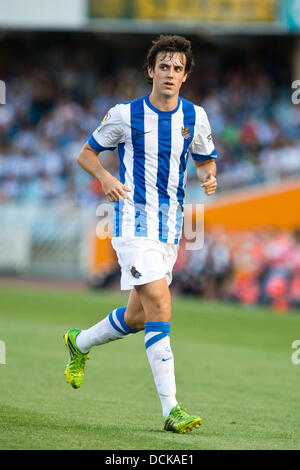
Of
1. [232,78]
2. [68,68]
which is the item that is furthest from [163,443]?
[68,68]

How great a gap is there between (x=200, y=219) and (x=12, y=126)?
8.73 metres

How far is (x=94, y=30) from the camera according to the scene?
25906 millimetres

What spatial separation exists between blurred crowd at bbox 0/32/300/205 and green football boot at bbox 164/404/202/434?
1567 centimetres

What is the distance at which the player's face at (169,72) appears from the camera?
19.4 ft

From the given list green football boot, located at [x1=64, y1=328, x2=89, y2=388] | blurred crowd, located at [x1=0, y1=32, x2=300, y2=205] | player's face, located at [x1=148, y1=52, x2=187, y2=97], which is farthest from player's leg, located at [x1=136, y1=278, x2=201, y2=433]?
blurred crowd, located at [x1=0, y1=32, x2=300, y2=205]

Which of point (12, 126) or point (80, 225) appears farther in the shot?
point (12, 126)

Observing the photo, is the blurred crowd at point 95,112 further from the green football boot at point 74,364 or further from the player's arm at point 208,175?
the green football boot at point 74,364

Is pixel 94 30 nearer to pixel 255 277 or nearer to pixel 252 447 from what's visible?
pixel 255 277

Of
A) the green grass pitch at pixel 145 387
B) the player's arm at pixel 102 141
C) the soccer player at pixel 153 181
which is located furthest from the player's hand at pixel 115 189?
the green grass pitch at pixel 145 387

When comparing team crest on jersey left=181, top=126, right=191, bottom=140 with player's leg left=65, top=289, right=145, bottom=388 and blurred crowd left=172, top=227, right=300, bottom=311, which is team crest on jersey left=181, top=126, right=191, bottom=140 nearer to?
player's leg left=65, top=289, right=145, bottom=388

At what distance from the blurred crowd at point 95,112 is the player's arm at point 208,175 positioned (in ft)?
47.8

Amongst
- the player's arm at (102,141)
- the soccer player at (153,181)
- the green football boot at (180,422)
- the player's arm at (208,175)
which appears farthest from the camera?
the player's arm at (208,175)

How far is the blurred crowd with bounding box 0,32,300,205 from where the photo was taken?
22.6 metres

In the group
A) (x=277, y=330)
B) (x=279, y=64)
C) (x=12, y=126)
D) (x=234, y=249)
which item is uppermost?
(x=279, y=64)
